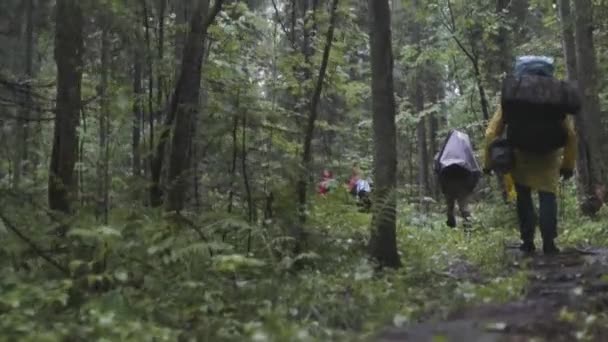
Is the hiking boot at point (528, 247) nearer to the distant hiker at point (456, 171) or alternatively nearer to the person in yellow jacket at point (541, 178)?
the person in yellow jacket at point (541, 178)

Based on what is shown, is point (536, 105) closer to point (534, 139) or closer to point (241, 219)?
point (534, 139)

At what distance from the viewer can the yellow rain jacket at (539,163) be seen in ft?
27.5

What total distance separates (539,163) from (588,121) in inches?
177

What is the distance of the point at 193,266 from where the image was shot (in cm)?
678

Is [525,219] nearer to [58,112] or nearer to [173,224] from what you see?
[173,224]

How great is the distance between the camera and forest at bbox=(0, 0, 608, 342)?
5215 mm

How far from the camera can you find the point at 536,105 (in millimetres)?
8008

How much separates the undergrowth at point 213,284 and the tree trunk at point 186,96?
99 centimetres

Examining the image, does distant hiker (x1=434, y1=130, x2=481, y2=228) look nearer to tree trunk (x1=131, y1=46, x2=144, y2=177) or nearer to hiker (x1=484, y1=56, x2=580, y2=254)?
hiker (x1=484, y1=56, x2=580, y2=254)

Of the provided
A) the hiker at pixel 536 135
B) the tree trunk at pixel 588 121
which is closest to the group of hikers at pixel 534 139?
the hiker at pixel 536 135

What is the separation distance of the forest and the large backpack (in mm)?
677

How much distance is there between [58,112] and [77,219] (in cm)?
206

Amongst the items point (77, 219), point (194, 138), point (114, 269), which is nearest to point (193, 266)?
point (114, 269)

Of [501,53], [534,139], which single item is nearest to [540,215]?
[534,139]
